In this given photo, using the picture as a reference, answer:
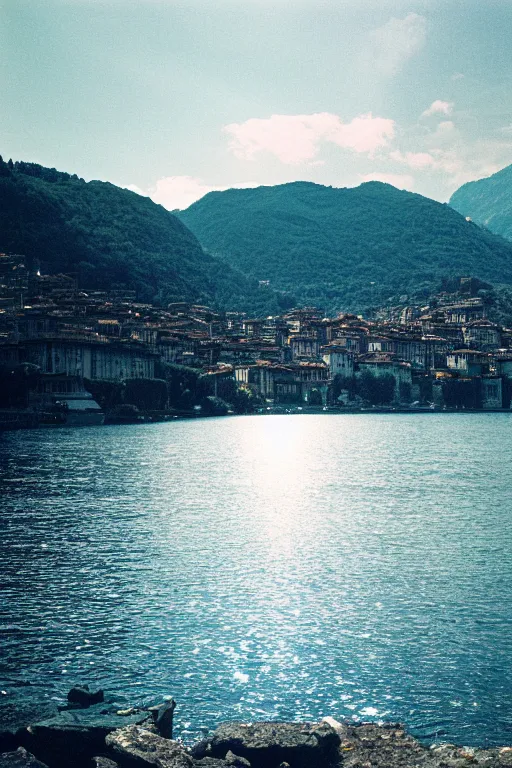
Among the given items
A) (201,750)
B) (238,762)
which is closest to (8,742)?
(201,750)

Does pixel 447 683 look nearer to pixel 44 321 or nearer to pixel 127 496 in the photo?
pixel 127 496

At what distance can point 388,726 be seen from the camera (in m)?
13.8

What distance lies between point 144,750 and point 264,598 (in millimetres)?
10785

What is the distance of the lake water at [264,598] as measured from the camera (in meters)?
15.8

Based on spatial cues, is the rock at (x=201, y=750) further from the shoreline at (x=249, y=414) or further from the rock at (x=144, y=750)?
the shoreline at (x=249, y=414)

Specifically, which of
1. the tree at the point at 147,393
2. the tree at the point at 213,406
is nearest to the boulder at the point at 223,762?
the tree at the point at 147,393

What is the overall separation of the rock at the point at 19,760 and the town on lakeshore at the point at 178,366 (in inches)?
3549

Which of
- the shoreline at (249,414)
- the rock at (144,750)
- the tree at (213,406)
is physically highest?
the tree at (213,406)

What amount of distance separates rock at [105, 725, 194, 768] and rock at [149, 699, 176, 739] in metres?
0.64

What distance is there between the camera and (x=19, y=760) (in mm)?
12430

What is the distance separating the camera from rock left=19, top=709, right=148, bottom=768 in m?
12.9

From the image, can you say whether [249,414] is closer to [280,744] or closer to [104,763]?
[280,744]

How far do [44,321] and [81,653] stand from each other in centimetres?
12483

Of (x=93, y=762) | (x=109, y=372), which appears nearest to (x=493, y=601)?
(x=93, y=762)
